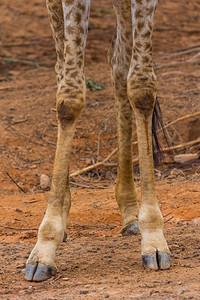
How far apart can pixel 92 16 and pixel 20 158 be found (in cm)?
897

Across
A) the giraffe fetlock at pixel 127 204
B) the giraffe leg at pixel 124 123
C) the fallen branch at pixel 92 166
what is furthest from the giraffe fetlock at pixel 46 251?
the fallen branch at pixel 92 166

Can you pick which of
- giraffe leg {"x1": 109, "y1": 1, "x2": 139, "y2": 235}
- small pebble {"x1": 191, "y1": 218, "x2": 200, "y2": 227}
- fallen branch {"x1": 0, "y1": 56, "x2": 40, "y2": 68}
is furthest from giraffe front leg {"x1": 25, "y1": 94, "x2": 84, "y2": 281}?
fallen branch {"x1": 0, "y1": 56, "x2": 40, "y2": 68}

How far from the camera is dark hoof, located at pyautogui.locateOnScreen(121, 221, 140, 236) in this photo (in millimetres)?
4406

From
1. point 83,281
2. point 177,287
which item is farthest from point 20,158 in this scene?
point 177,287

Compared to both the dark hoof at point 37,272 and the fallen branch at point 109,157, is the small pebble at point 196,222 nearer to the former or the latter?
the dark hoof at point 37,272

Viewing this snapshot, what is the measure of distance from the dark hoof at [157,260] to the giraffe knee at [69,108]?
41.3 inches

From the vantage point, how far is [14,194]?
19.4 feet

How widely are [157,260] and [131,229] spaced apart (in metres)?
1.04

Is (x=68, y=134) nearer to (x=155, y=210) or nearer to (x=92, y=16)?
(x=155, y=210)

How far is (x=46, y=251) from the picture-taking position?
3.46m

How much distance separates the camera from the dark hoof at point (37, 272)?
11.0 ft

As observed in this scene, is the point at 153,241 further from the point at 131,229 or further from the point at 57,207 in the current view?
the point at 131,229

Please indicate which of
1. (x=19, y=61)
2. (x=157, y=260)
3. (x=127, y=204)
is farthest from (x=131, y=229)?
(x=19, y=61)

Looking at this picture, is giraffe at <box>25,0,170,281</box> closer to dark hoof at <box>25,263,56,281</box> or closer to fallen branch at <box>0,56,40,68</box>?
dark hoof at <box>25,263,56,281</box>
